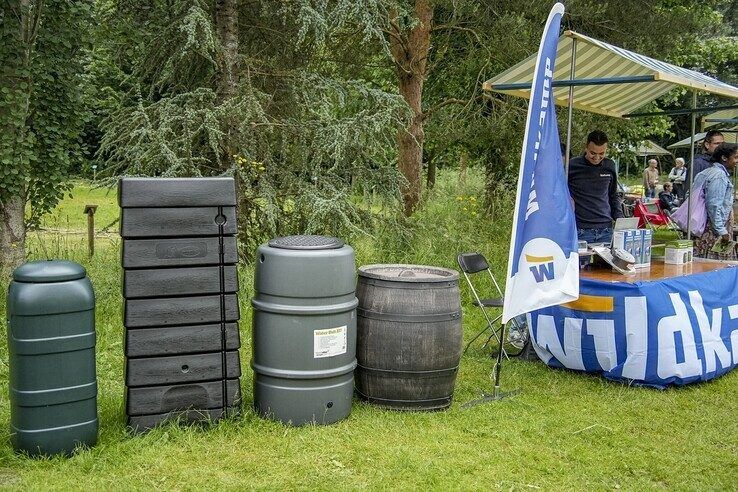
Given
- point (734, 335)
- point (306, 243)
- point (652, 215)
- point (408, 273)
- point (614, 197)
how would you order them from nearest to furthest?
point (306, 243)
point (408, 273)
point (734, 335)
point (614, 197)
point (652, 215)

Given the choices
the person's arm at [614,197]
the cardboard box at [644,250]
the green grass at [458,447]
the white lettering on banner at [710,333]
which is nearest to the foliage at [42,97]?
the green grass at [458,447]

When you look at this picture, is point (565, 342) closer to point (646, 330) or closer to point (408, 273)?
point (646, 330)

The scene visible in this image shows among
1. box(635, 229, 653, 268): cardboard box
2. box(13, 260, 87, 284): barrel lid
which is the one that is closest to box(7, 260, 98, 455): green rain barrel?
box(13, 260, 87, 284): barrel lid

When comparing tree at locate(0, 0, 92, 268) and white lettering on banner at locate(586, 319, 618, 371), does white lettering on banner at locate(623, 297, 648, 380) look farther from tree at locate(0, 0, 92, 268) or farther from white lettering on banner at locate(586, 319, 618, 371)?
tree at locate(0, 0, 92, 268)

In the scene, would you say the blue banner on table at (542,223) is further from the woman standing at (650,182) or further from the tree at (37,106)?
the woman standing at (650,182)

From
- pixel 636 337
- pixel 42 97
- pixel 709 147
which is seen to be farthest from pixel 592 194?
pixel 42 97

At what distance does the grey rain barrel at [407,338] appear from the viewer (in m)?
4.70

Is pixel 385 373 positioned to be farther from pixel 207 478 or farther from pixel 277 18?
pixel 277 18

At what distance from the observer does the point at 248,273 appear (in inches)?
291

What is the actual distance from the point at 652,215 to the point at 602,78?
11863mm

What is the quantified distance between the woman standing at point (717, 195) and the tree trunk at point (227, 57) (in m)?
5.17

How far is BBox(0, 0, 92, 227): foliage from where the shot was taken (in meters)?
7.07

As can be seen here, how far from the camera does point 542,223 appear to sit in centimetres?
486

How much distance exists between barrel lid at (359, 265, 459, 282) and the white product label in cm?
53
